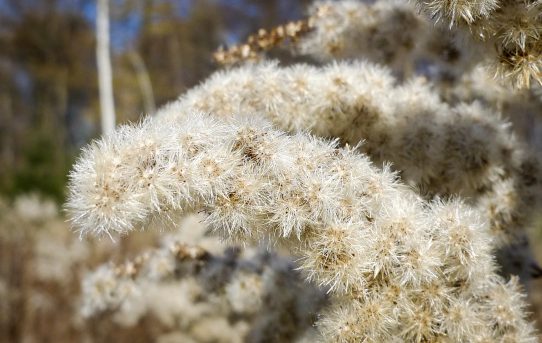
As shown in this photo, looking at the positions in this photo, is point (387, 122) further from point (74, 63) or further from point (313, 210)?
point (74, 63)

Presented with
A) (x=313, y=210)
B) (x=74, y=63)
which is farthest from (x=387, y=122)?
(x=74, y=63)

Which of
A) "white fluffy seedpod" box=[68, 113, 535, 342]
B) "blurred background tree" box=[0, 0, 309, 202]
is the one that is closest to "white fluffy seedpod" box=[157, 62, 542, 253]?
"white fluffy seedpod" box=[68, 113, 535, 342]

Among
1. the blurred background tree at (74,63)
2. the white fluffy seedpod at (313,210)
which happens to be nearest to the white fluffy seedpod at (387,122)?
the white fluffy seedpod at (313,210)

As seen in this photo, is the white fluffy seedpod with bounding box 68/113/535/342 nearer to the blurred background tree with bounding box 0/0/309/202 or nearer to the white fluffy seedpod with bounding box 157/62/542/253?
the white fluffy seedpod with bounding box 157/62/542/253

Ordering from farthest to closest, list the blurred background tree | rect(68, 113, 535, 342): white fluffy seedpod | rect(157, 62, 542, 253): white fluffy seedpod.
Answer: the blurred background tree, rect(157, 62, 542, 253): white fluffy seedpod, rect(68, 113, 535, 342): white fluffy seedpod

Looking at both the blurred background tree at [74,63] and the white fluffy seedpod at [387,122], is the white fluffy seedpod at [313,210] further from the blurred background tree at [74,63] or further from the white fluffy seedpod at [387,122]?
the blurred background tree at [74,63]

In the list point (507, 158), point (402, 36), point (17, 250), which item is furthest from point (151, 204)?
point (17, 250)
